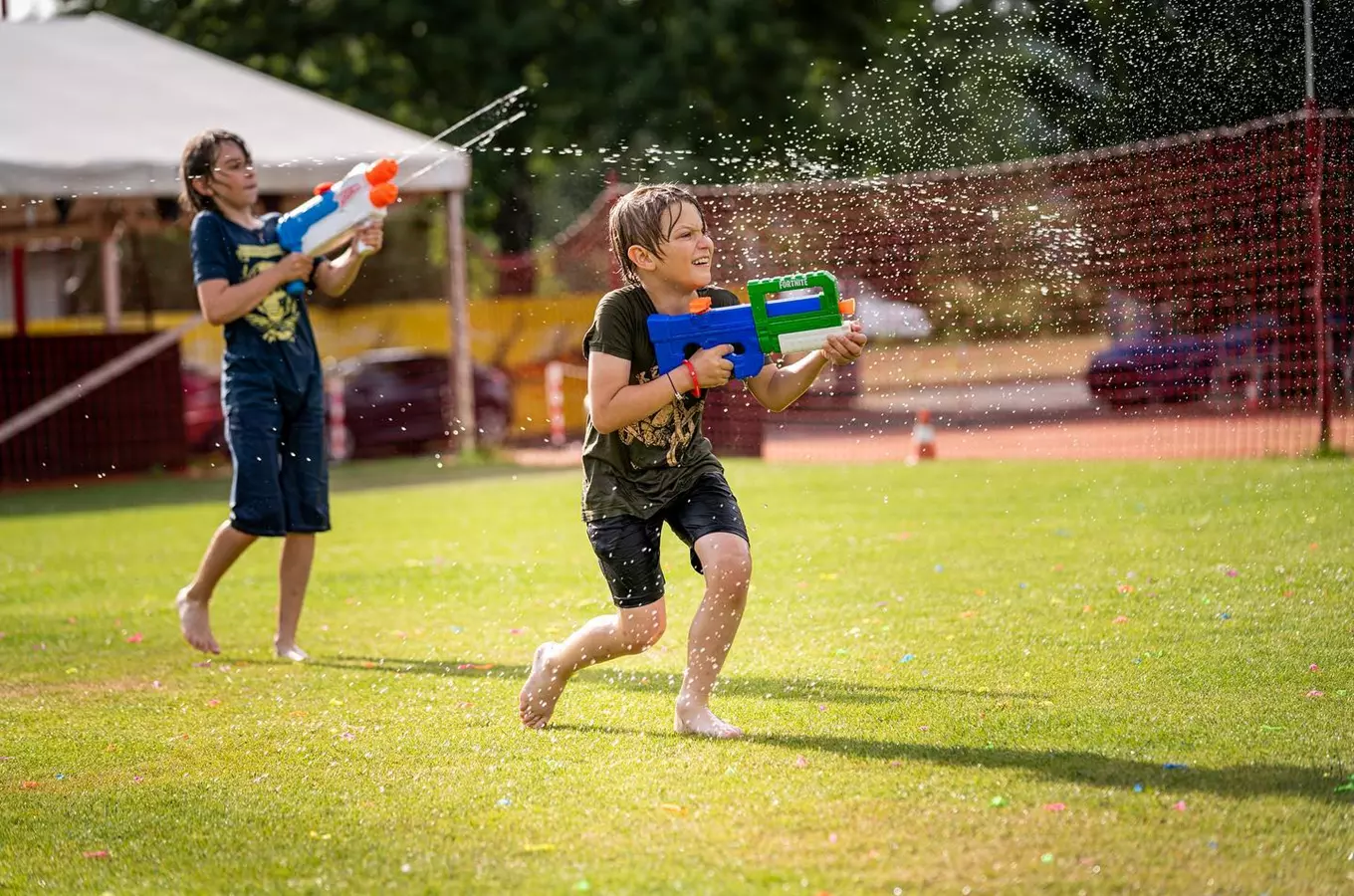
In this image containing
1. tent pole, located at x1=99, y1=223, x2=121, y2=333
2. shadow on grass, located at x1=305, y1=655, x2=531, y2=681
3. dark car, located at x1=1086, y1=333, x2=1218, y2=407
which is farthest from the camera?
tent pole, located at x1=99, y1=223, x2=121, y2=333

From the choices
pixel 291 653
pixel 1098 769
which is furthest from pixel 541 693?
pixel 291 653

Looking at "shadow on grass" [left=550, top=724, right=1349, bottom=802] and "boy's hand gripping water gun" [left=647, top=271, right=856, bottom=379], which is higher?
"boy's hand gripping water gun" [left=647, top=271, right=856, bottom=379]

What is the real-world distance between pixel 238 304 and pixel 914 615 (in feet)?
9.26

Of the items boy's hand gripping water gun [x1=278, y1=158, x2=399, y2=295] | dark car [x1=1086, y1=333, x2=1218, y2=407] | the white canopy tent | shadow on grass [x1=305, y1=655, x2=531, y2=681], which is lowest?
shadow on grass [x1=305, y1=655, x2=531, y2=681]

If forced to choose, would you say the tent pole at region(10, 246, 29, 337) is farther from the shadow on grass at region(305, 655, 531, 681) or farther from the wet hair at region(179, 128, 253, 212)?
the shadow on grass at region(305, 655, 531, 681)

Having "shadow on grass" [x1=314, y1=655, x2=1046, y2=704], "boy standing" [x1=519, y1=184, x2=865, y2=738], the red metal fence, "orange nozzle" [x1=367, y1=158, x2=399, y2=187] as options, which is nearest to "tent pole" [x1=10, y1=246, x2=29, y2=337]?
the red metal fence

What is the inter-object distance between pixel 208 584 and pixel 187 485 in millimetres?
9964

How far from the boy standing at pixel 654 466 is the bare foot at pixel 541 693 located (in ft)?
0.35

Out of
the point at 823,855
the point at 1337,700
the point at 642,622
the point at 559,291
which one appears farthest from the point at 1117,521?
the point at 559,291

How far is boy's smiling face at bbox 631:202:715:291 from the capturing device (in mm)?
4379

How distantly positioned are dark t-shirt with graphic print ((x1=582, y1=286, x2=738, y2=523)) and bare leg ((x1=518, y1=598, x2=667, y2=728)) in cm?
29

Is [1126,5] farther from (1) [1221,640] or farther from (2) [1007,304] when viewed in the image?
(1) [1221,640]

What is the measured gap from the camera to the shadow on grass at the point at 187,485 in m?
13.8

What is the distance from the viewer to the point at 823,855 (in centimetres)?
319
